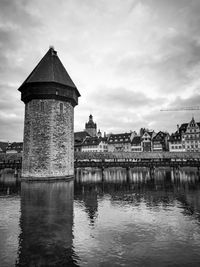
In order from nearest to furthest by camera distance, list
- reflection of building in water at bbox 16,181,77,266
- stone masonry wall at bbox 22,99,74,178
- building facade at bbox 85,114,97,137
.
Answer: reflection of building in water at bbox 16,181,77,266, stone masonry wall at bbox 22,99,74,178, building facade at bbox 85,114,97,137

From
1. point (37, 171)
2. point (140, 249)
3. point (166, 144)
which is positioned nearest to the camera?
point (140, 249)

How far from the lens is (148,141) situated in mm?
68875

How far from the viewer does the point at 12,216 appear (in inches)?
383

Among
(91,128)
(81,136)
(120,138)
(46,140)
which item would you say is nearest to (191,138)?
(120,138)

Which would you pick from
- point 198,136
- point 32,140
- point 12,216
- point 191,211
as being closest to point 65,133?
point 32,140

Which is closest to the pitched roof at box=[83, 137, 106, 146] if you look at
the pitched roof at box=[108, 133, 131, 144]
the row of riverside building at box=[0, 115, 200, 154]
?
the row of riverside building at box=[0, 115, 200, 154]

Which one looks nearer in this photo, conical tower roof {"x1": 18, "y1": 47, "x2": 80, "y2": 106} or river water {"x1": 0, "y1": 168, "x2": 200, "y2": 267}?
river water {"x1": 0, "y1": 168, "x2": 200, "y2": 267}

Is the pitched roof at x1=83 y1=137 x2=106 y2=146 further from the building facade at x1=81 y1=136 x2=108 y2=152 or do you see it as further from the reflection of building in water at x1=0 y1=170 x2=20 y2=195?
the reflection of building in water at x1=0 y1=170 x2=20 y2=195

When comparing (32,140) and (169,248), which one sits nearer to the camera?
(169,248)

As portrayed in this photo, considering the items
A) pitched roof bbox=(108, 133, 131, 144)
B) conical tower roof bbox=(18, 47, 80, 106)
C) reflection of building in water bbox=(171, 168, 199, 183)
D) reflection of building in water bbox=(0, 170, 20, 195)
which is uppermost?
conical tower roof bbox=(18, 47, 80, 106)

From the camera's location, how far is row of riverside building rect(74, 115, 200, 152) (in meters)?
60.2

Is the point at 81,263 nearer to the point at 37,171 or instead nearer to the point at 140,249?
the point at 140,249

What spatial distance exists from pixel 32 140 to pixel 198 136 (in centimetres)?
5025

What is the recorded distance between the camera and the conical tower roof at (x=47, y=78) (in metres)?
23.9
